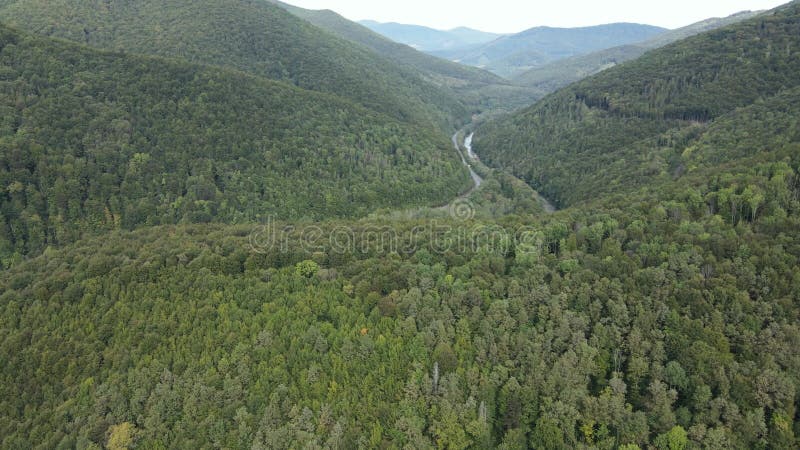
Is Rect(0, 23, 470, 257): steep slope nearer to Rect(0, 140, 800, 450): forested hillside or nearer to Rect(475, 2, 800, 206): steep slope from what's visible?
Rect(0, 140, 800, 450): forested hillside

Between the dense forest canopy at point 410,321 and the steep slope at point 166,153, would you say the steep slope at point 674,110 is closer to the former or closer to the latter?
the dense forest canopy at point 410,321

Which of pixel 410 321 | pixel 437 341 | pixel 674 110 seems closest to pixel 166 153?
pixel 410 321

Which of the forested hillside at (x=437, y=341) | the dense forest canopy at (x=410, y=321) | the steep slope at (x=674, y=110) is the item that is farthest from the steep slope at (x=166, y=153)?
the steep slope at (x=674, y=110)

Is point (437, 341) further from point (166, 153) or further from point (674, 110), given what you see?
point (674, 110)

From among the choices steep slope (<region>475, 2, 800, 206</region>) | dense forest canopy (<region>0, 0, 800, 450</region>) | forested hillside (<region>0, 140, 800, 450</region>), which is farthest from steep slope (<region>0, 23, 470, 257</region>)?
steep slope (<region>475, 2, 800, 206</region>)

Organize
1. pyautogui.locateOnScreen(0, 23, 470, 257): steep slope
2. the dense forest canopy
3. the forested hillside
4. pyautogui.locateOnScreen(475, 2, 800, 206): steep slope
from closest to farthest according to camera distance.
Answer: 1. the forested hillside
2. the dense forest canopy
3. pyautogui.locateOnScreen(0, 23, 470, 257): steep slope
4. pyautogui.locateOnScreen(475, 2, 800, 206): steep slope

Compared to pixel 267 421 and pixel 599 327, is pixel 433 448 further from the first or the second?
pixel 599 327

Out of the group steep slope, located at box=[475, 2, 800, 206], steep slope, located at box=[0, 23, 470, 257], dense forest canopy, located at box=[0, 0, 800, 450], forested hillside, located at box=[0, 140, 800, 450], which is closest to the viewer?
forested hillside, located at box=[0, 140, 800, 450]

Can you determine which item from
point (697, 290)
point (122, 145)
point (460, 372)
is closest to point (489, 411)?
point (460, 372)

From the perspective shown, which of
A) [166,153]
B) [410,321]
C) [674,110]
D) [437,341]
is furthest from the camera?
[674,110]
